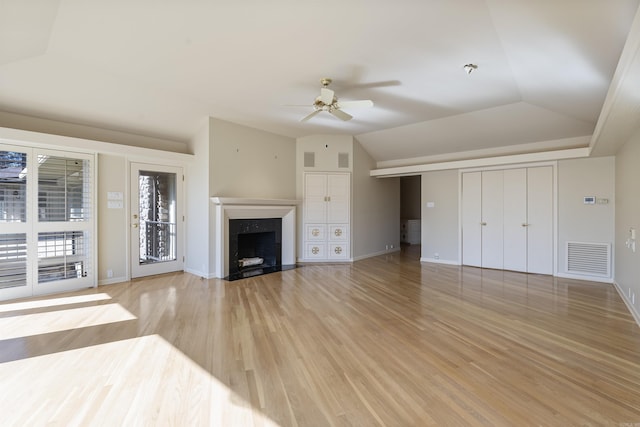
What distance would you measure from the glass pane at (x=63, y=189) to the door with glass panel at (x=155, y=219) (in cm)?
71

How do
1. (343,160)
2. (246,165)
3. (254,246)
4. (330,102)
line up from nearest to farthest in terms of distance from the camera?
1. (330,102)
2. (246,165)
3. (254,246)
4. (343,160)

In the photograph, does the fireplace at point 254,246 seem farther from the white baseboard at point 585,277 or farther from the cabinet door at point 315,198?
the white baseboard at point 585,277

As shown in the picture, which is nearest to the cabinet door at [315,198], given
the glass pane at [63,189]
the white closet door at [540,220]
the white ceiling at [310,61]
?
the white ceiling at [310,61]

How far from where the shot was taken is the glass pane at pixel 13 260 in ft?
13.5

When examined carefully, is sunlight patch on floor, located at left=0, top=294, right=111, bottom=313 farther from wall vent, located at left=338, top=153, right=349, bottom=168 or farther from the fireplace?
wall vent, located at left=338, top=153, right=349, bottom=168

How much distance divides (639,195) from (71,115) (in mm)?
7780

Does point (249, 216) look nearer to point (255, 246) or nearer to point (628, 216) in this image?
point (255, 246)

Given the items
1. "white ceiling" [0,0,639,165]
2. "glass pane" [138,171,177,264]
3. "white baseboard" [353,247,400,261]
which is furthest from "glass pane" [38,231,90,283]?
"white baseboard" [353,247,400,261]

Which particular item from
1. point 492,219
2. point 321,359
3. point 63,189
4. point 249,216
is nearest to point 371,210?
point 492,219

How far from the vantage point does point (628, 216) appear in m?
3.87

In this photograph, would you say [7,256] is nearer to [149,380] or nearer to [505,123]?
[149,380]

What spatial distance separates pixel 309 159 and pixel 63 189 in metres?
4.59

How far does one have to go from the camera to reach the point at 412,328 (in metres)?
3.20

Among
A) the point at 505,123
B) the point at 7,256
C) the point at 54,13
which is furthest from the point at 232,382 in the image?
the point at 505,123
